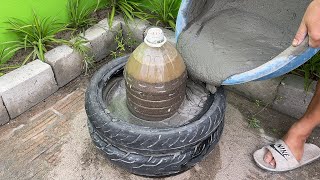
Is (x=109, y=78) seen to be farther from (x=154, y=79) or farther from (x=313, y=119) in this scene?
(x=313, y=119)

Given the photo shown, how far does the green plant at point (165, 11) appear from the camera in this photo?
3537 millimetres

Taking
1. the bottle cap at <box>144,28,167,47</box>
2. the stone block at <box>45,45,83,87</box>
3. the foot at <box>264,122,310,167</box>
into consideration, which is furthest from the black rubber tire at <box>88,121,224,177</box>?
the stone block at <box>45,45,83,87</box>

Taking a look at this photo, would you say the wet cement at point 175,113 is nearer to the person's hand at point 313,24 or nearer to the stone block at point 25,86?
the stone block at point 25,86

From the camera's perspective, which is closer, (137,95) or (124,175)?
(137,95)

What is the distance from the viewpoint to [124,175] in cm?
260

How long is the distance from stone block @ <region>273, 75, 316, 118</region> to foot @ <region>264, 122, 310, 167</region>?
316 mm

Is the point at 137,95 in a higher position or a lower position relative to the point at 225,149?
higher

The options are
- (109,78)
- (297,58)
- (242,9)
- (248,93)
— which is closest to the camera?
(297,58)

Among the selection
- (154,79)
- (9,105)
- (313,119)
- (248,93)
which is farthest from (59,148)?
(313,119)

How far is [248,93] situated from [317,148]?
752 millimetres

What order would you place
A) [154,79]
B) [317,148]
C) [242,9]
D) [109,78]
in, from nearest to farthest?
[154,79]
[109,78]
[317,148]
[242,9]

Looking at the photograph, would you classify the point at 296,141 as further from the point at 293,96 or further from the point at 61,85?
the point at 61,85

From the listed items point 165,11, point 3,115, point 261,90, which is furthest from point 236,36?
point 3,115

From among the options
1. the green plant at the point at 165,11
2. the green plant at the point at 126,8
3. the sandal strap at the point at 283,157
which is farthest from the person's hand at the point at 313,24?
the green plant at the point at 126,8
